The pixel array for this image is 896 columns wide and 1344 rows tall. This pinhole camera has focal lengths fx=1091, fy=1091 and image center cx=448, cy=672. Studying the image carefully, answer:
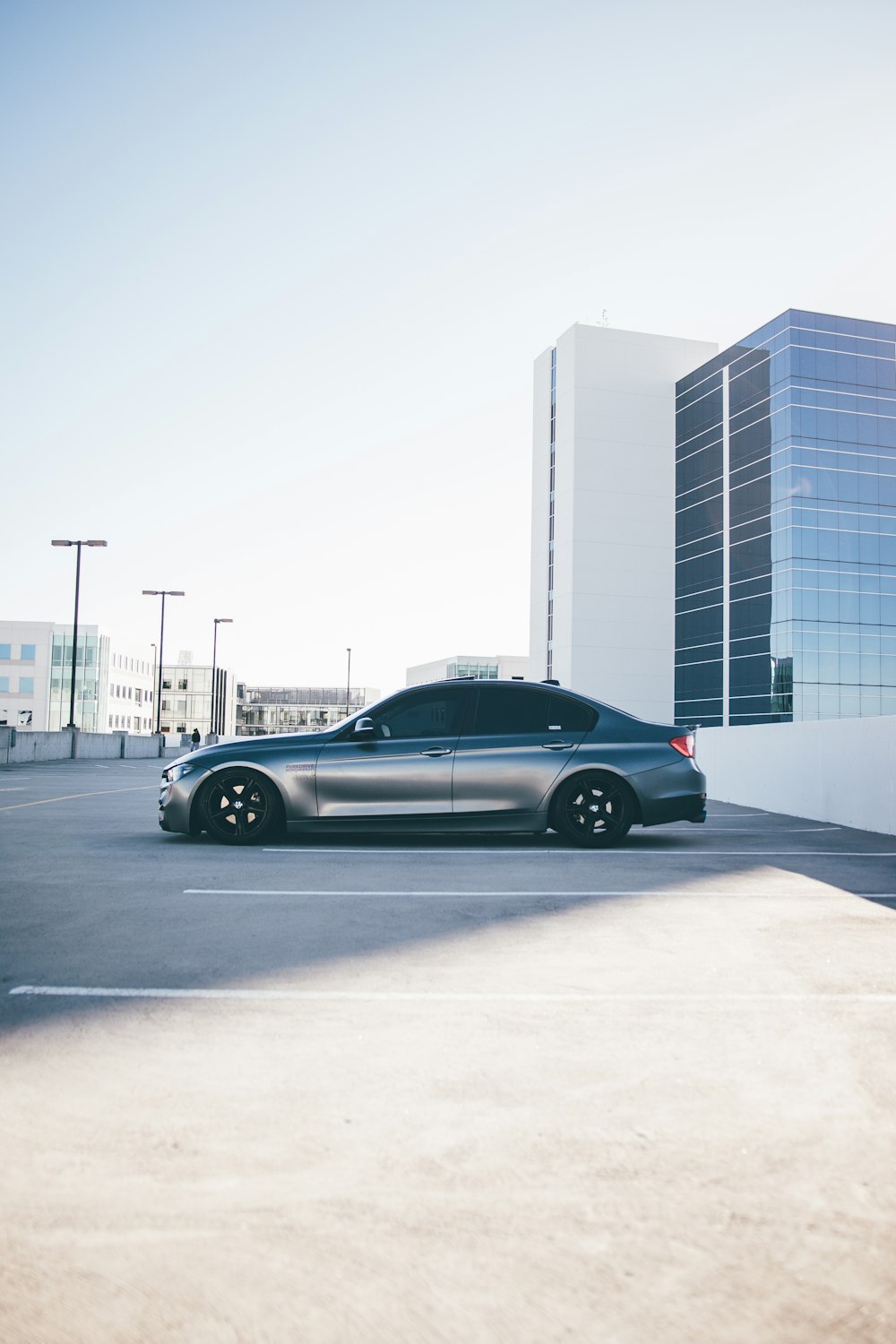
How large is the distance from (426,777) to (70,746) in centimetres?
3489

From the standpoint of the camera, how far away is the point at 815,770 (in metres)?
14.3

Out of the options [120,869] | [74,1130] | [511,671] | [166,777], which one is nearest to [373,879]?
[120,869]

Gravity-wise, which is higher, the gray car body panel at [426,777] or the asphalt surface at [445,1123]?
the gray car body panel at [426,777]

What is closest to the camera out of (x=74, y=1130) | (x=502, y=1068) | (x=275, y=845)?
(x=74, y=1130)

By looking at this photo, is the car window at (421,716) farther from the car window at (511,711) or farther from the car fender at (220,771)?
the car fender at (220,771)

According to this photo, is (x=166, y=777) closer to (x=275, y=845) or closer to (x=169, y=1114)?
(x=275, y=845)

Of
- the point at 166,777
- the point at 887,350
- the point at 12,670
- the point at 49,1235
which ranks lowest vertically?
the point at 49,1235

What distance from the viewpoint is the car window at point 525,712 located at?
10266mm

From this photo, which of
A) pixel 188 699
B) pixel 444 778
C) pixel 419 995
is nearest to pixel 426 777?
pixel 444 778

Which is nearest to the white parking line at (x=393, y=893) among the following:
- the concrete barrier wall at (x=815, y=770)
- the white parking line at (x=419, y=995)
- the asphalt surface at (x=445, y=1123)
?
the asphalt surface at (x=445, y=1123)

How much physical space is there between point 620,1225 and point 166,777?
27.7 ft

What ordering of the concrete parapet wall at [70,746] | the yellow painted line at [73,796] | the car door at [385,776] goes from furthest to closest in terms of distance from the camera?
the concrete parapet wall at [70,746] → the yellow painted line at [73,796] → the car door at [385,776]

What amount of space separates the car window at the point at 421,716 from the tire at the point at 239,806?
118cm

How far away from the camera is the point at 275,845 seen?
32.8 feet
